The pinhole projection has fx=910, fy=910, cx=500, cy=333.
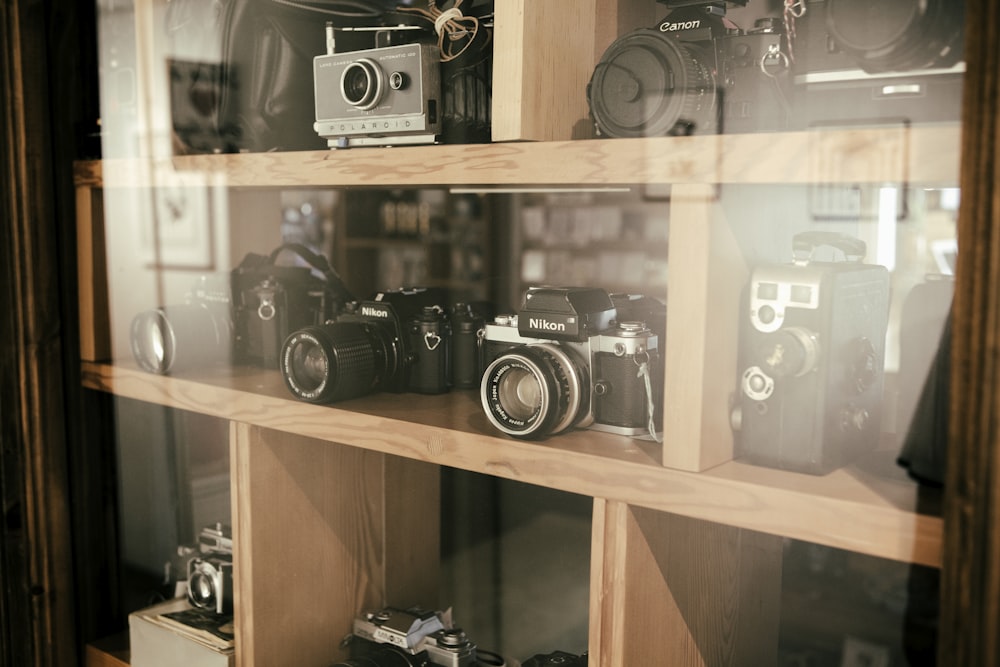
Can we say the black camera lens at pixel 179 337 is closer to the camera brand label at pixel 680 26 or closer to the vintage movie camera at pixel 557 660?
the vintage movie camera at pixel 557 660

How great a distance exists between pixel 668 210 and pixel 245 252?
32.1 inches

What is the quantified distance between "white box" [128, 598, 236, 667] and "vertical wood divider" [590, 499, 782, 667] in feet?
1.95

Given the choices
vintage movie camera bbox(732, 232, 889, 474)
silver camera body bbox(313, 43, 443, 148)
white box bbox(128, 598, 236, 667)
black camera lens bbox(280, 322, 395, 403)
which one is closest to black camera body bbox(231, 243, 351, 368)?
black camera lens bbox(280, 322, 395, 403)

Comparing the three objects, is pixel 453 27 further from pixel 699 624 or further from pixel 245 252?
pixel 699 624

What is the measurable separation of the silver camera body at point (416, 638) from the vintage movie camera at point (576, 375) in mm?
386

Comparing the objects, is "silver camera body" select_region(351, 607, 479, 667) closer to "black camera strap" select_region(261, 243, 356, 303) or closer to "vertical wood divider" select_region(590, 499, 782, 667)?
"vertical wood divider" select_region(590, 499, 782, 667)

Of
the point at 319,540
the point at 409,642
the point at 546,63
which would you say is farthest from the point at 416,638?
the point at 546,63

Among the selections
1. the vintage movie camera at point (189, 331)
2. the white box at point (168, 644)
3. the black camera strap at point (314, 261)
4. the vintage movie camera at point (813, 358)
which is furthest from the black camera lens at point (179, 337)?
the vintage movie camera at point (813, 358)

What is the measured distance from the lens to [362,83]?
106 centimetres

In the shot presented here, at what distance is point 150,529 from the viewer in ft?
4.82

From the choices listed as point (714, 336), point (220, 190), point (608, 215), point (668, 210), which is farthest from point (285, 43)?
point (714, 336)

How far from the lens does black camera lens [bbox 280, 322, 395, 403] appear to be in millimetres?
1084

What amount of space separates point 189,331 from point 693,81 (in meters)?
0.81

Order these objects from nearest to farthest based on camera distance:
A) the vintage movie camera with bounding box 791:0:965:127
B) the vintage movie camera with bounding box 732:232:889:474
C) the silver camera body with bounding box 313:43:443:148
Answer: the vintage movie camera with bounding box 791:0:965:127
the vintage movie camera with bounding box 732:232:889:474
the silver camera body with bounding box 313:43:443:148
